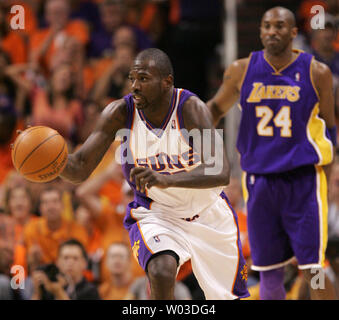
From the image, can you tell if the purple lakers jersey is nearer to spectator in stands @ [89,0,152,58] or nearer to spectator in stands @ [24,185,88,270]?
spectator in stands @ [24,185,88,270]

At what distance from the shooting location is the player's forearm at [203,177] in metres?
3.89

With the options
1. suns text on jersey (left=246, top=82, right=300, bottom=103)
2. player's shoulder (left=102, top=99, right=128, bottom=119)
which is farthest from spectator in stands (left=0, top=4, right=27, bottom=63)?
player's shoulder (left=102, top=99, right=128, bottom=119)

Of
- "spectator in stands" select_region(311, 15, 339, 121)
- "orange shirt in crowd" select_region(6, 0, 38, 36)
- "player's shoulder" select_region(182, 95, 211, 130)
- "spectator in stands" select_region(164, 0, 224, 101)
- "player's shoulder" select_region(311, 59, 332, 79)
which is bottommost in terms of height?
"player's shoulder" select_region(182, 95, 211, 130)

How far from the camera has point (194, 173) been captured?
394 cm

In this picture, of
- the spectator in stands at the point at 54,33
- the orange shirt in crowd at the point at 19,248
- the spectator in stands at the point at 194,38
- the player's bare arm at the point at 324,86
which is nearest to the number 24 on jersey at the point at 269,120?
the player's bare arm at the point at 324,86

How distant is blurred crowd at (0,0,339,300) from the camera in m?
6.12

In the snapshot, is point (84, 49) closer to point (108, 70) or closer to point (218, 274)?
point (108, 70)

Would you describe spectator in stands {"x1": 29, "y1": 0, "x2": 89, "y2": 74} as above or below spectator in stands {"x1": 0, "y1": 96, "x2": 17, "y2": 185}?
above

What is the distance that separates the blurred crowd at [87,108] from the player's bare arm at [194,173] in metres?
2.08

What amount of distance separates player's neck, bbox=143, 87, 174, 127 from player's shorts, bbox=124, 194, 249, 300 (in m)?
0.56

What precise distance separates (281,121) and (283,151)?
225 mm

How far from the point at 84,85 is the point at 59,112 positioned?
0.67 metres

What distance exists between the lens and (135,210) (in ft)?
14.3
